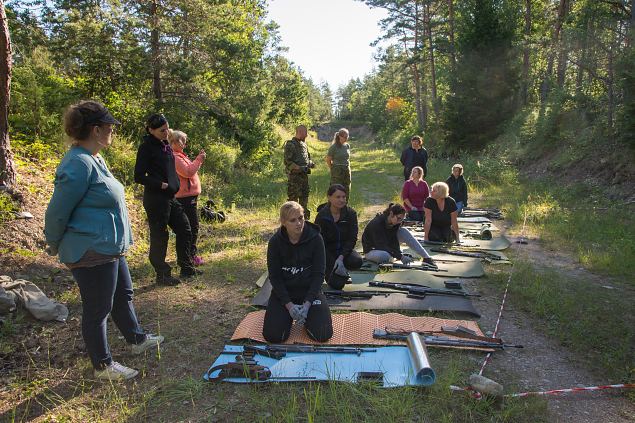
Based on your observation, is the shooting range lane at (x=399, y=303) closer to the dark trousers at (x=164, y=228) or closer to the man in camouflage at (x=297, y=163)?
the dark trousers at (x=164, y=228)

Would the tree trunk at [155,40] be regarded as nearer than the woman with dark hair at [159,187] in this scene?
No

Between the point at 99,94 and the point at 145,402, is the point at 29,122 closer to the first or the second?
the point at 99,94

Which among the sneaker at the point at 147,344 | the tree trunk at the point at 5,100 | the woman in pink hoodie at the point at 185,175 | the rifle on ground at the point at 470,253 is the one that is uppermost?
the tree trunk at the point at 5,100

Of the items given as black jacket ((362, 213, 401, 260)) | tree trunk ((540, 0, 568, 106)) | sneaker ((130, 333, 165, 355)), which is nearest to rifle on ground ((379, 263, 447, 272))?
black jacket ((362, 213, 401, 260))

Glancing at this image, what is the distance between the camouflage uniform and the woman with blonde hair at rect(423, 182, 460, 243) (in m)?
2.17

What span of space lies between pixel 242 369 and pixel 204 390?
1.02 feet

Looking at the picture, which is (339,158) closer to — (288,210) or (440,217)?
(440,217)

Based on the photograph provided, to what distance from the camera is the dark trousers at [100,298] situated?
9.60 feet

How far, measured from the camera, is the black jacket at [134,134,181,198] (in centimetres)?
464

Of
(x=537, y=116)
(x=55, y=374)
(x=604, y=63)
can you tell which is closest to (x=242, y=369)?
(x=55, y=374)

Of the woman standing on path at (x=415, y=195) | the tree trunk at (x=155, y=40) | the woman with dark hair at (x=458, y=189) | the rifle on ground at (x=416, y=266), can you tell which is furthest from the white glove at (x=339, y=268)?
the tree trunk at (x=155, y=40)

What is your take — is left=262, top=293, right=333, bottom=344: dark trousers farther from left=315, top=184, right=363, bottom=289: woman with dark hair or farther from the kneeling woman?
left=315, top=184, right=363, bottom=289: woman with dark hair

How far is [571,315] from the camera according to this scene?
14.4 ft

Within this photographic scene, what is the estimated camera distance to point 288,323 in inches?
154
